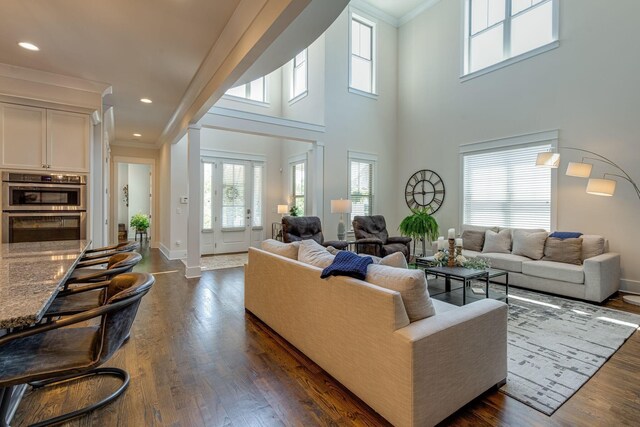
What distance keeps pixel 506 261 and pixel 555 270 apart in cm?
62

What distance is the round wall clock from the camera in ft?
21.9

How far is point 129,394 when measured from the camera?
1995 millimetres

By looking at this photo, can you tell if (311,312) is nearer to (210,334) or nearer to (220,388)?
(220,388)

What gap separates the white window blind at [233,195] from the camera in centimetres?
760

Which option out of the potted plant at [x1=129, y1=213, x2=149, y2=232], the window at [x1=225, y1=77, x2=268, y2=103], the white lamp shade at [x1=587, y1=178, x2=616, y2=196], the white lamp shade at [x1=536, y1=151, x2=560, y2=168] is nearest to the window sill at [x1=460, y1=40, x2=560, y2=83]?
the white lamp shade at [x1=536, y1=151, x2=560, y2=168]

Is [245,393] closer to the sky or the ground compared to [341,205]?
closer to the ground

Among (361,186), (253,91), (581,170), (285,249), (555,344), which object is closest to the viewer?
(555,344)

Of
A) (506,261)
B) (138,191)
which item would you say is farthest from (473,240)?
(138,191)

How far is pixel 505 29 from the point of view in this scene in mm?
5625

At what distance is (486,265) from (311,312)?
8.39 ft

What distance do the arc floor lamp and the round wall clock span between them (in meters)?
2.17

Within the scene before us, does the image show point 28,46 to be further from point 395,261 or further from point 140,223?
point 140,223

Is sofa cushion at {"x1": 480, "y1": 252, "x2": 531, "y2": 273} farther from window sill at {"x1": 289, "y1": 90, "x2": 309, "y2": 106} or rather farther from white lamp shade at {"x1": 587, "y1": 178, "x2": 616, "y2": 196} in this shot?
window sill at {"x1": 289, "y1": 90, "x2": 309, "y2": 106}

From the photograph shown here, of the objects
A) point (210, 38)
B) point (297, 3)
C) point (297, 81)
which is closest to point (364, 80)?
point (297, 81)
